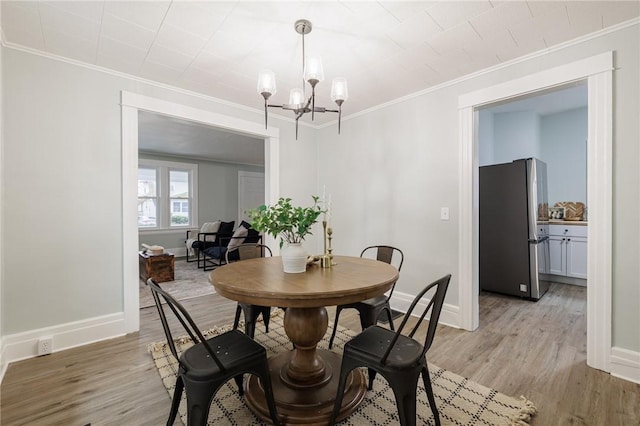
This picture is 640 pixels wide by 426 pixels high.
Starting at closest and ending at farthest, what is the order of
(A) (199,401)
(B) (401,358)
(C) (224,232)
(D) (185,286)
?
(A) (199,401) → (B) (401,358) → (D) (185,286) → (C) (224,232)

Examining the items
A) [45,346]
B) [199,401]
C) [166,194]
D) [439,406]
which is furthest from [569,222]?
[166,194]

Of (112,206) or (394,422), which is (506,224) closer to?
(394,422)

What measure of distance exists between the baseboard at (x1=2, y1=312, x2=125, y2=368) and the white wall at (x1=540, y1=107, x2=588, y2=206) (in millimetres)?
6252

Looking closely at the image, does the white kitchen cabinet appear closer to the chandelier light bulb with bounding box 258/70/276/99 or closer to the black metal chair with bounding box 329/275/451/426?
the black metal chair with bounding box 329/275/451/426

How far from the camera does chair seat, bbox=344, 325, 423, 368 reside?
1312mm

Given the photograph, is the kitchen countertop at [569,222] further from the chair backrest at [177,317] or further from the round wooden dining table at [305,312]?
the chair backrest at [177,317]

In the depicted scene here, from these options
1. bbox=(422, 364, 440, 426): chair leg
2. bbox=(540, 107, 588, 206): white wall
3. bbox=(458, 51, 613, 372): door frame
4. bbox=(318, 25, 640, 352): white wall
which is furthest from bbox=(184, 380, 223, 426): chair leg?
bbox=(540, 107, 588, 206): white wall

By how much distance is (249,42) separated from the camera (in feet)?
6.94

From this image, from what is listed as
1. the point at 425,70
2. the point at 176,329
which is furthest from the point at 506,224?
the point at 176,329

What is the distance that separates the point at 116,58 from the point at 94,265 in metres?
1.76

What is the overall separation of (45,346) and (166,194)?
16.7 feet

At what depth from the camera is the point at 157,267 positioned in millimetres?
4523

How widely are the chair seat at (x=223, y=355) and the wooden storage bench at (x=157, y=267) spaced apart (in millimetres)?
3568

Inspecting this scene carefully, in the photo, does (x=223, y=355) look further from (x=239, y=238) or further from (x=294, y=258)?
(x=239, y=238)
